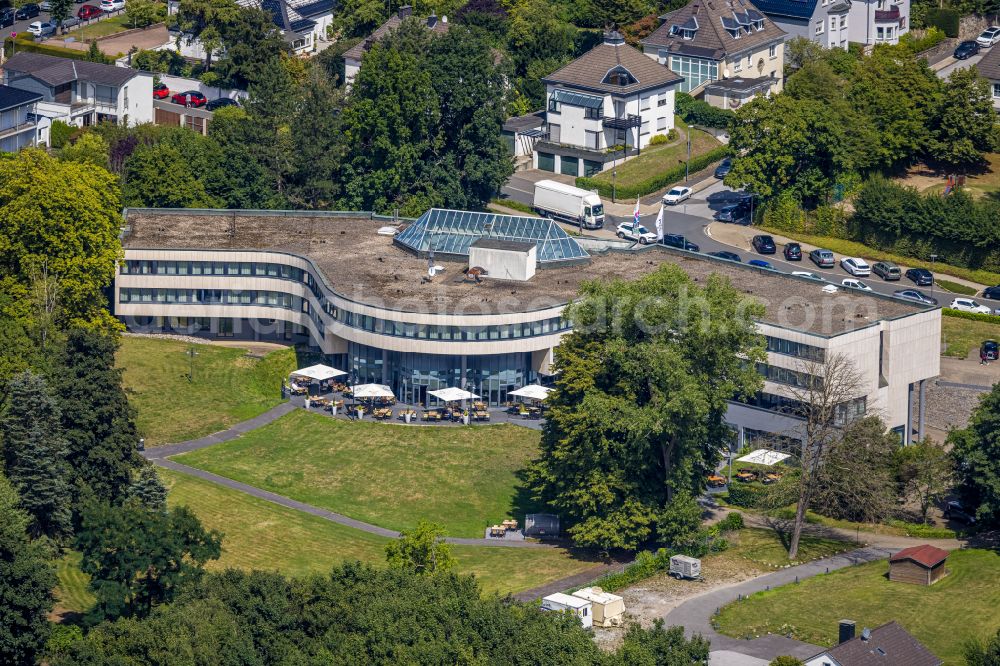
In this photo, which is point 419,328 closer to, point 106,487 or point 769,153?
point 106,487

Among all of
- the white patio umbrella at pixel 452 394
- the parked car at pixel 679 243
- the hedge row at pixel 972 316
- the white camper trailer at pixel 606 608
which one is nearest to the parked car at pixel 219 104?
the parked car at pixel 679 243

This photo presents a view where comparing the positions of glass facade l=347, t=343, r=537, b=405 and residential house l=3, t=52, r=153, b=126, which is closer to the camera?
glass facade l=347, t=343, r=537, b=405

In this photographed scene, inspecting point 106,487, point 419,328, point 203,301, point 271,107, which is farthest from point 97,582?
point 271,107

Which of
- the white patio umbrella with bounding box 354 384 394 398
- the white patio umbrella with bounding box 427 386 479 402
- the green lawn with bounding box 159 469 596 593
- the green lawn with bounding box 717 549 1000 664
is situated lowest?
the green lawn with bounding box 159 469 596 593

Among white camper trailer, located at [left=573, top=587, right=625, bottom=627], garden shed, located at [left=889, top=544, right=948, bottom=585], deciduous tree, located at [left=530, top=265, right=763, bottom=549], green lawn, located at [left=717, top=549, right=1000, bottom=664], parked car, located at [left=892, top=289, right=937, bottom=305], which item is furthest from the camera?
parked car, located at [left=892, top=289, right=937, bottom=305]

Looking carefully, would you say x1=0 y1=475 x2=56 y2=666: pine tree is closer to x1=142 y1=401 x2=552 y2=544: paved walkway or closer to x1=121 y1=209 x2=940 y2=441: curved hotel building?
x1=142 y1=401 x2=552 y2=544: paved walkway

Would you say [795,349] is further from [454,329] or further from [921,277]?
[921,277]

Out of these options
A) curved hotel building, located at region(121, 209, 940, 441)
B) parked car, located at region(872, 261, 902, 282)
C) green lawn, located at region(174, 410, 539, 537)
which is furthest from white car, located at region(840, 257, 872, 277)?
green lawn, located at region(174, 410, 539, 537)
